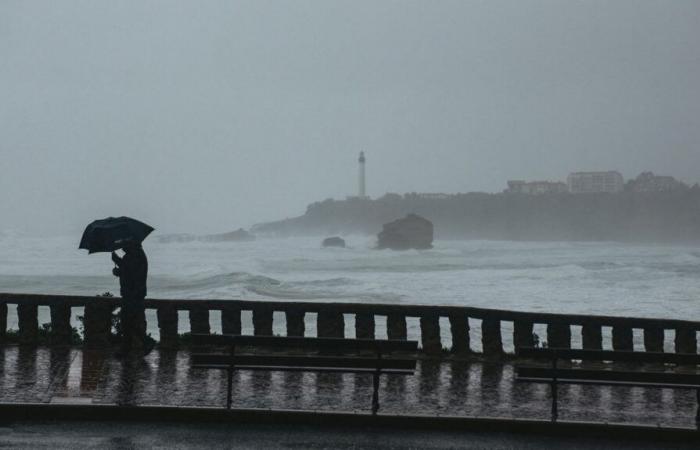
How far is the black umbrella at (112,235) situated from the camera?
11547 millimetres

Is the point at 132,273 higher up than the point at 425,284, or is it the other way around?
the point at 132,273

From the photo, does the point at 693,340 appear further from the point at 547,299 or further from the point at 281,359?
the point at 547,299

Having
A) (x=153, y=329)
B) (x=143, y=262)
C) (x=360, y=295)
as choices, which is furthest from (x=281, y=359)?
(x=360, y=295)

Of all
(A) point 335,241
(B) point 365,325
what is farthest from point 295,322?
(A) point 335,241

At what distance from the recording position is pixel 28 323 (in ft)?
41.5

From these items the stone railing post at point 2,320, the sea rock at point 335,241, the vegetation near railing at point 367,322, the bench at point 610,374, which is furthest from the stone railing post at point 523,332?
the sea rock at point 335,241

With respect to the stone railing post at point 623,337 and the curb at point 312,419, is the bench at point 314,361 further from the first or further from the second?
the stone railing post at point 623,337

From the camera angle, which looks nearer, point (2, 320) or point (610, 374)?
point (610, 374)

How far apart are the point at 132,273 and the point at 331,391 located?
3751 millimetres

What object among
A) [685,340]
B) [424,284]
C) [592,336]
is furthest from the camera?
[424,284]

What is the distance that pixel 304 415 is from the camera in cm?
842

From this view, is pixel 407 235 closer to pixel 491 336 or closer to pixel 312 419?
pixel 491 336

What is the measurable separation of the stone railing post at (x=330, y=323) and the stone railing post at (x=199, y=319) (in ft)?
6.02

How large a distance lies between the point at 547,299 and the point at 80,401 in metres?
45.3
